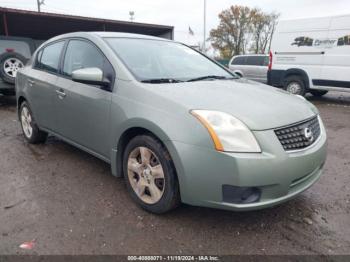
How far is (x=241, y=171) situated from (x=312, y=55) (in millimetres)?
8239

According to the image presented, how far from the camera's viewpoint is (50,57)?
3918mm

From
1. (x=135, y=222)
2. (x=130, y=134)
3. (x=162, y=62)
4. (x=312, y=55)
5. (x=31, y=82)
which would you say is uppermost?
(x=162, y=62)

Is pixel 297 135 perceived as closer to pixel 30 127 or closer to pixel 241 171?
pixel 241 171

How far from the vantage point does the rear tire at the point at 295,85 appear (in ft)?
30.5

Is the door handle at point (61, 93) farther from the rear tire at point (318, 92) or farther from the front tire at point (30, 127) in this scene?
the rear tire at point (318, 92)

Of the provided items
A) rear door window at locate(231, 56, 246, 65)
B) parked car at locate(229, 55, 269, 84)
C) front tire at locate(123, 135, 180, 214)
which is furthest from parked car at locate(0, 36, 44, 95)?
rear door window at locate(231, 56, 246, 65)

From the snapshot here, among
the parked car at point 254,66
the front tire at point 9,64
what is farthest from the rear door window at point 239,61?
the front tire at point 9,64

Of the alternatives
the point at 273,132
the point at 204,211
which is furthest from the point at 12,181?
the point at 273,132

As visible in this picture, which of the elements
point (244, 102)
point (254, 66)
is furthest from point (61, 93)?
point (254, 66)

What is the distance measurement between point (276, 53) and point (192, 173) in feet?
28.7

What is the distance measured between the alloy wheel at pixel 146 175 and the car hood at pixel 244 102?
54 centimetres

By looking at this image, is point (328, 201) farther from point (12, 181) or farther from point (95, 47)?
point (12, 181)

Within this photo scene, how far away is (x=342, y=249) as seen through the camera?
2.18m

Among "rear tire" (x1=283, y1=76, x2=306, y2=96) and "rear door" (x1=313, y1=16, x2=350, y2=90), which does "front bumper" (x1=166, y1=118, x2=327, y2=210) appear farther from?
"rear tire" (x1=283, y1=76, x2=306, y2=96)
